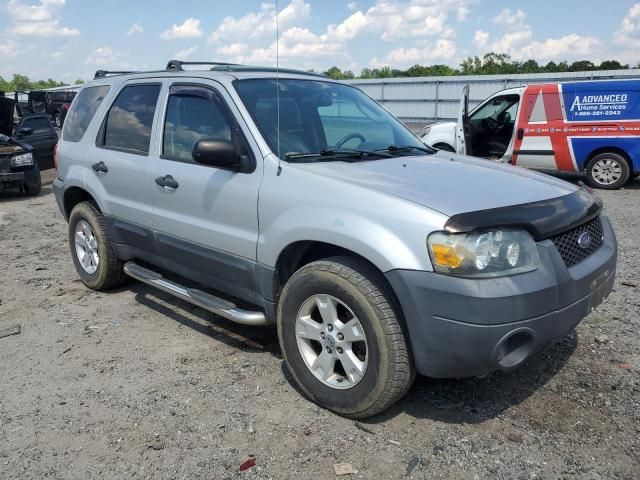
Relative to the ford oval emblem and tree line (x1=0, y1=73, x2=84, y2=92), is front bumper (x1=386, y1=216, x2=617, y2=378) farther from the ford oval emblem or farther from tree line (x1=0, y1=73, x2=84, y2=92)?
tree line (x1=0, y1=73, x2=84, y2=92)

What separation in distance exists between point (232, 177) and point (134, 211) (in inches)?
51.6

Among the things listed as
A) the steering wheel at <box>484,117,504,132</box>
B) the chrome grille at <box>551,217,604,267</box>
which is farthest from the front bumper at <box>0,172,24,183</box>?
the chrome grille at <box>551,217,604,267</box>

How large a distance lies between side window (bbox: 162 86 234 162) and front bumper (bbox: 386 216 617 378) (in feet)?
5.61

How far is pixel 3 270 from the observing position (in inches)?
245

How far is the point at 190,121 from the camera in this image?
13.1 feet

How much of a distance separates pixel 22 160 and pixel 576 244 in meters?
10.7

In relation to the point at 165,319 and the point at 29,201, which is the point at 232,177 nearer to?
the point at 165,319

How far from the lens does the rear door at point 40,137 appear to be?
13172mm

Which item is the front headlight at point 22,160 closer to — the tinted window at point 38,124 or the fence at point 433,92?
the tinted window at point 38,124

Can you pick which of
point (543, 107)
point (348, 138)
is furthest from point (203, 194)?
point (543, 107)

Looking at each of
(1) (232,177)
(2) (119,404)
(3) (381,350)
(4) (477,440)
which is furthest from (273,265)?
(4) (477,440)

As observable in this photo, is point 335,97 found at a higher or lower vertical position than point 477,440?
higher

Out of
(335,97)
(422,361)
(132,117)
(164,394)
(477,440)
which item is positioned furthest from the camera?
(132,117)

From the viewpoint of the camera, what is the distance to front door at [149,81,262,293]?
350 centimetres
